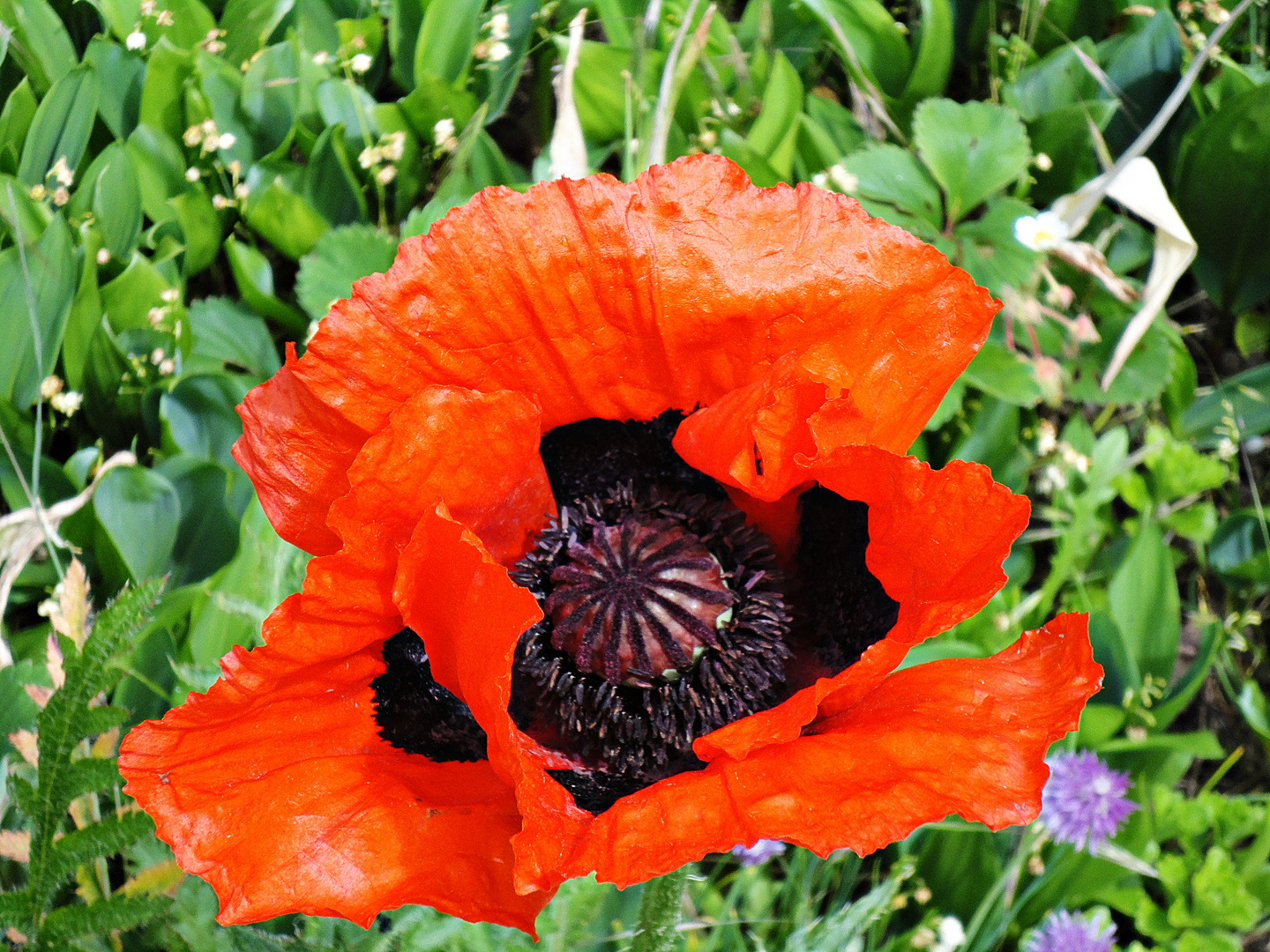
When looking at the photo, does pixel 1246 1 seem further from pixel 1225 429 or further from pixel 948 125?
pixel 1225 429

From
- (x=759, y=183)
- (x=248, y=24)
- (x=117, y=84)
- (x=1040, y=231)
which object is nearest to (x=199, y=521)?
(x=117, y=84)

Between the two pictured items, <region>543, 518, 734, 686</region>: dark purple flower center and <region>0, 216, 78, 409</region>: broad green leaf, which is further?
<region>0, 216, 78, 409</region>: broad green leaf

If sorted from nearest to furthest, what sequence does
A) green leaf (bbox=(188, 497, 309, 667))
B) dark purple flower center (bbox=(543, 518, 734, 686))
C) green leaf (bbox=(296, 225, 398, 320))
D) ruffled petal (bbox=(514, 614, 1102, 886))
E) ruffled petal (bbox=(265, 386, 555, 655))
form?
ruffled petal (bbox=(514, 614, 1102, 886)) → ruffled petal (bbox=(265, 386, 555, 655)) → dark purple flower center (bbox=(543, 518, 734, 686)) → green leaf (bbox=(188, 497, 309, 667)) → green leaf (bbox=(296, 225, 398, 320))

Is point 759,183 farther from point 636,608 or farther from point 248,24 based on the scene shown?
point 636,608

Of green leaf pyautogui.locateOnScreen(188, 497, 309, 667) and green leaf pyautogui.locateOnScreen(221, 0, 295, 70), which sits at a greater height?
green leaf pyautogui.locateOnScreen(221, 0, 295, 70)

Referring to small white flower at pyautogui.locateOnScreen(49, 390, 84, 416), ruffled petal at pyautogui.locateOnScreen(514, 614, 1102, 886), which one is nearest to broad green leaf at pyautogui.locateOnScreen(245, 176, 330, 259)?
small white flower at pyautogui.locateOnScreen(49, 390, 84, 416)

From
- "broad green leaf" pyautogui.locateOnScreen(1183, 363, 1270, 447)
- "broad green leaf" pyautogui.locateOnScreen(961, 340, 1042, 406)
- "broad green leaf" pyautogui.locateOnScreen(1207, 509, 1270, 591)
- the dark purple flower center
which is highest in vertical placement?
the dark purple flower center

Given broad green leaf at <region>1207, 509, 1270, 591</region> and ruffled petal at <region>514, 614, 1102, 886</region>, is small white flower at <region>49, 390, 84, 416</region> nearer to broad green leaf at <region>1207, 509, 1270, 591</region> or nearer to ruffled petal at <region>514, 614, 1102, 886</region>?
ruffled petal at <region>514, 614, 1102, 886</region>
